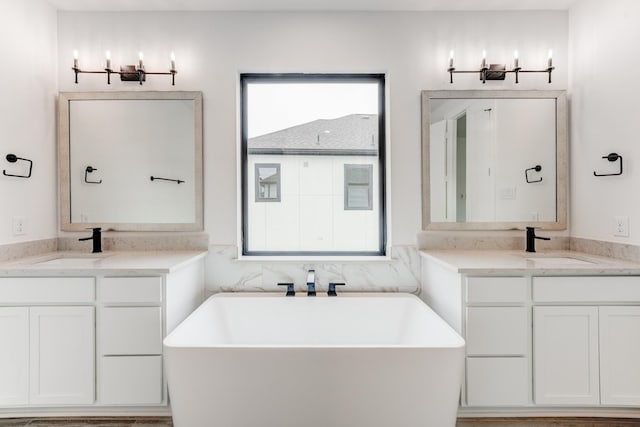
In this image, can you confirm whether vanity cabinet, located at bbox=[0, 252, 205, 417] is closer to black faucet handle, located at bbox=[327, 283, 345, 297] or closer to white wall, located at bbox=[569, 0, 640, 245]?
black faucet handle, located at bbox=[327, 283, 345, 297]

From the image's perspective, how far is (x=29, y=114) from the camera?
233 centimetres

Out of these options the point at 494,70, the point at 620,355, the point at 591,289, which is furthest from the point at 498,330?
the point at 494,70

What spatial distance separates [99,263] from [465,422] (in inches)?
88.0

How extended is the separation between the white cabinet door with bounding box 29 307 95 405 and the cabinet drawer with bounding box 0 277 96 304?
52 mm

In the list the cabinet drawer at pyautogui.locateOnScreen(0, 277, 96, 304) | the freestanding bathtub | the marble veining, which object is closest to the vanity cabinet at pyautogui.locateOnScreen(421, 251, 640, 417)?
the freestanding bathtub

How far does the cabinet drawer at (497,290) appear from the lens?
6.26 feet

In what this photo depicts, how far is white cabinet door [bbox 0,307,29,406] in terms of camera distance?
189 centimetres

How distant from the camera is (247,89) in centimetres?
270

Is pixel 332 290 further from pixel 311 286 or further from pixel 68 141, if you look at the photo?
pixel 68 141

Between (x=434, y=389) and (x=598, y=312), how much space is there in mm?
1038

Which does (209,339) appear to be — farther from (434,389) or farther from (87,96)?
(87,96)

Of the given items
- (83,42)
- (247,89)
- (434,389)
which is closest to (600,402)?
(434,389)

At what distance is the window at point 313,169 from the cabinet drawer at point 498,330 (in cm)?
94

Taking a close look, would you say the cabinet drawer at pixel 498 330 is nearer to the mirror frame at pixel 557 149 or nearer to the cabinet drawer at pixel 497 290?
the cabinet drawer at pixel 497 290
